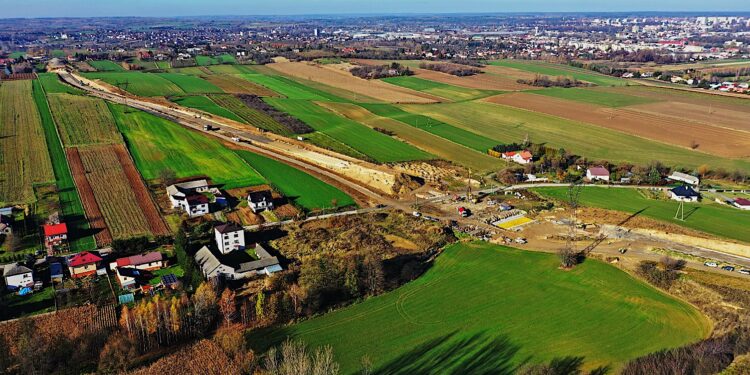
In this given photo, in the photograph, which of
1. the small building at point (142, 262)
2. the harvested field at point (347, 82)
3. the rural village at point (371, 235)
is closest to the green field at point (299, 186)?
the rural village at point (371, 235)

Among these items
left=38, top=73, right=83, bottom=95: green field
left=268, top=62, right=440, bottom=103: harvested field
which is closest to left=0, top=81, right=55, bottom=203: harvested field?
left=38, top=73, right=83, bottom=95: green field

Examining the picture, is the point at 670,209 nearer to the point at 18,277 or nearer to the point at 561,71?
the point at 18,277

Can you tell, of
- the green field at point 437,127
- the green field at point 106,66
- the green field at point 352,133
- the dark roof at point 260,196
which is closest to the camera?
the dark roof at point 260,196

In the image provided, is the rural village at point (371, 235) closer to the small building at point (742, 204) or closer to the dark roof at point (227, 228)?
the dark roof at point (227, 228)

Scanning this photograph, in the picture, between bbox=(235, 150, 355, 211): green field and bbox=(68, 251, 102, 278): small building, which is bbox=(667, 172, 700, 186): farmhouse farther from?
bbox=(68, 251, 102, 278): small building

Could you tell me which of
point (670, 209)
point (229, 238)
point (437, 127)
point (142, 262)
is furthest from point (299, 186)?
point (670, 209)

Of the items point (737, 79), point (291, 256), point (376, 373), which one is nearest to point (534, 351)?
point (376, 373)
